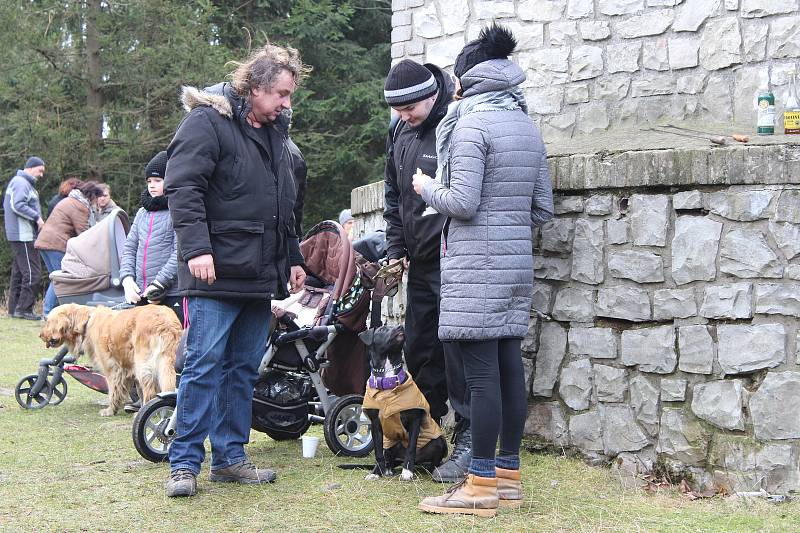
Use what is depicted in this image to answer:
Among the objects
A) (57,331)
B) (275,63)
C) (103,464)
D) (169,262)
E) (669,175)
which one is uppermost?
(275,63)

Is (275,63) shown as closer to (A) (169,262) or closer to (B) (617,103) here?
(A) (169,262)

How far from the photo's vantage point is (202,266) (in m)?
4.48

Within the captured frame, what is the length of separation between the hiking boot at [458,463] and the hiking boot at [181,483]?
3.79 ft

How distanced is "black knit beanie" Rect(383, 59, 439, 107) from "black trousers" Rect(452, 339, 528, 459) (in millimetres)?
1249

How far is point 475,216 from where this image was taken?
4340 millimetres

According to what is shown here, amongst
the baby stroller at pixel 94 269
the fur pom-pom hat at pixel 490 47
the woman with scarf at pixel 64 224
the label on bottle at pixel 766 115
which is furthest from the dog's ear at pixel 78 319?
the woman with scarf at pixel 64 224

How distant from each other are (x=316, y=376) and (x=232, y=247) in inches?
48.8

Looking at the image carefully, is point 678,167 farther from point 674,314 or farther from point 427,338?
point 427,338

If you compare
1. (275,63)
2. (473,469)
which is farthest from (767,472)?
(275,63)

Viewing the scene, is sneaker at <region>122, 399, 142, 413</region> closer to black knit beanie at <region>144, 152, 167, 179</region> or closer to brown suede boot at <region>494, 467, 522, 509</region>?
black knit beanie at <region>144, 152, 167, 179</region>

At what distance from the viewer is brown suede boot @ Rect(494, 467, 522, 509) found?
14.5 ft

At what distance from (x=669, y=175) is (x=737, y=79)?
1.61m

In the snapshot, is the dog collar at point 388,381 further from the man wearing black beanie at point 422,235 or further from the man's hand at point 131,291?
the man's hand at point 131,291

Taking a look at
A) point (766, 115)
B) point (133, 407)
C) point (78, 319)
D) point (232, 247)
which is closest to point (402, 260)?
point (232, 247)
